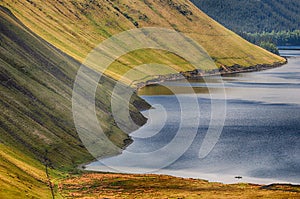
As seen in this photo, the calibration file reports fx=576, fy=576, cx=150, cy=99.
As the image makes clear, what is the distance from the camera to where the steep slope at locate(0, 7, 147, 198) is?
108125 millimetres

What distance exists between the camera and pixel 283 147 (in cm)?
14912

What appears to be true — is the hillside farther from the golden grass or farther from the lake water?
the lake water

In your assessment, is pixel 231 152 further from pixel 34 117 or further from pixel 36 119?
pixel 34 117

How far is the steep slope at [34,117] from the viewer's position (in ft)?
355

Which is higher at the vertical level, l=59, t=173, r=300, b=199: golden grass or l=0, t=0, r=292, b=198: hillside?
l=0, t=0, r=292, b=198: hillside

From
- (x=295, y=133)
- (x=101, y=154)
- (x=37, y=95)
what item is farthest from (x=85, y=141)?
(x=295, y=133)

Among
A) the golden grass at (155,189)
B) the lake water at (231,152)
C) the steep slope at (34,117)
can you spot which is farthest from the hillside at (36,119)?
the lake water at (231,152)

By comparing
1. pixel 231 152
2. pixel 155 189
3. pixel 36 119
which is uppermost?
pixel 36 119

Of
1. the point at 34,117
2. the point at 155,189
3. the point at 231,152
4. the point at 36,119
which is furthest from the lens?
the point at 231,152

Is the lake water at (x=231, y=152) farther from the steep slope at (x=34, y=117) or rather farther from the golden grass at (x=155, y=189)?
the golden grass at (x=155, y=189)

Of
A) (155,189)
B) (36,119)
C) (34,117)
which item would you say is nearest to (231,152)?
(155,189)

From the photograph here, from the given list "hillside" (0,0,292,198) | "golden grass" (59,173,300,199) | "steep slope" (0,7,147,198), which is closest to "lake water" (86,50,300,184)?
"hillside" (0,0,292,198)

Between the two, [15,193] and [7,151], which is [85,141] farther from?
[15,193]

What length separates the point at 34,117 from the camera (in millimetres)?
141875
